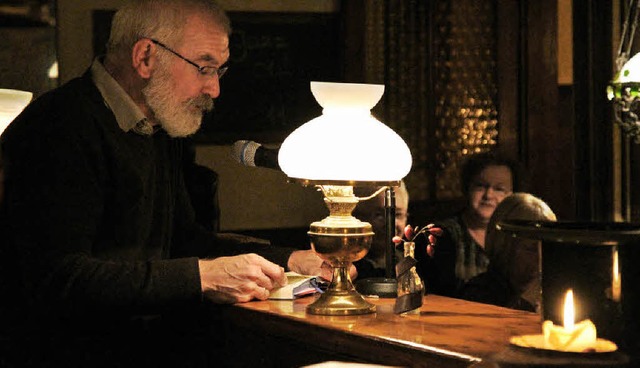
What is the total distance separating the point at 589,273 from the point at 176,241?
1845mm

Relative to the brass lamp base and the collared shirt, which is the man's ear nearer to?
the collared shirt

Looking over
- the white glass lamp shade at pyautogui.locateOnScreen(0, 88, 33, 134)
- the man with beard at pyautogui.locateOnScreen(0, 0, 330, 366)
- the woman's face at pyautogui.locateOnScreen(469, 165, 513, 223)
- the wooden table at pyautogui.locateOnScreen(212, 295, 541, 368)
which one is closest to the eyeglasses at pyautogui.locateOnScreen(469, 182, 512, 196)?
the woman's face at pyautogui.locateOnScreen(469, 165, 513, 223)

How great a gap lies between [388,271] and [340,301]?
423mm

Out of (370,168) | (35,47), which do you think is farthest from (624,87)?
(370,168)

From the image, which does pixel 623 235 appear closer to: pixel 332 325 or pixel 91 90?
pixel 332 325

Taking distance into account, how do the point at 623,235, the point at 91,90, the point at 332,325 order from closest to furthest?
the point at 623,235
the point at 332,325
the point at 91,90

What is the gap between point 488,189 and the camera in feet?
18.0

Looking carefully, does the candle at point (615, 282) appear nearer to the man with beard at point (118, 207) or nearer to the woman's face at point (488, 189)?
the man with beard at point (118, 207)

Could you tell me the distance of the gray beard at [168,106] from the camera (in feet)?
10.9

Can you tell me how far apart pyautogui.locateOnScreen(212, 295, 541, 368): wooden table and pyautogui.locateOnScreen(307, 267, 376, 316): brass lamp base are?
3 cm

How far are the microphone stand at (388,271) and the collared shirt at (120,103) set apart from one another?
2.43ft

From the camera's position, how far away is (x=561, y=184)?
705 centimetres

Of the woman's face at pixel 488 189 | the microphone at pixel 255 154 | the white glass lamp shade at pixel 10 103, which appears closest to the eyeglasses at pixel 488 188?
the woman's face at pixel 488 189

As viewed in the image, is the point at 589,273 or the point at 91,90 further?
the point at 91,90
